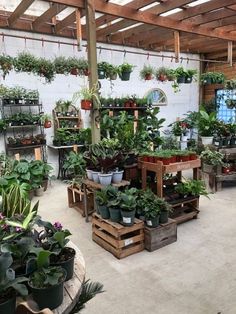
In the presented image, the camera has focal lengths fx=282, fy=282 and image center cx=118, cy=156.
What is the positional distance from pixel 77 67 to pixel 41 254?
461 cm

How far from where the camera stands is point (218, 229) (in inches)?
147

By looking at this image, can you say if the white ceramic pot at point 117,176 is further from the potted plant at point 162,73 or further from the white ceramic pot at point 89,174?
the potted plant at point 162,73

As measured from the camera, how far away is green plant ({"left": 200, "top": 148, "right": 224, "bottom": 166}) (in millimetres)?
5219

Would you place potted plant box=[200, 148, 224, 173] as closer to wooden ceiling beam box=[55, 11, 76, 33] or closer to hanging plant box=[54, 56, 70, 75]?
hanging plant box=[54, 56, 70, 75]

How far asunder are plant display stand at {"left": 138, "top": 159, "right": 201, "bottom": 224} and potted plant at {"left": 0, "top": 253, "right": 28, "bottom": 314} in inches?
105

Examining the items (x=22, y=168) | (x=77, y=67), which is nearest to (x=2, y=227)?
(x=22, y=168)

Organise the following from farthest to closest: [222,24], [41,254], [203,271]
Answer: [222,24], [203,271], [41,254]

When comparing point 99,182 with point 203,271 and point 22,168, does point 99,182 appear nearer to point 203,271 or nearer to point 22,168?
point 203,271

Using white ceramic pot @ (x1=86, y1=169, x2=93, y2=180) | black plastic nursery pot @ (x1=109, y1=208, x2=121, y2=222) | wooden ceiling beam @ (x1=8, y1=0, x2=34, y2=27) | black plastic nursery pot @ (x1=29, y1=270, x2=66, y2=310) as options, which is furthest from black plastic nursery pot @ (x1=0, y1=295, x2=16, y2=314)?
wooden ceiling beam @ (x1=8, y1=0, x2=34, y2=27)

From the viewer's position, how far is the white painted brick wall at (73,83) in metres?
6.01

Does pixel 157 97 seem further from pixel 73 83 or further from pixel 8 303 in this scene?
pixel 8 303

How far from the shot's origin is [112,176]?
12.0ft

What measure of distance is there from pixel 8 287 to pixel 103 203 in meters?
2.15

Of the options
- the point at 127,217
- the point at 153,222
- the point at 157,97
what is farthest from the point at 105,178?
the point at 157,97
